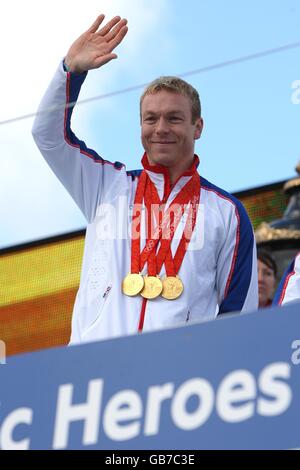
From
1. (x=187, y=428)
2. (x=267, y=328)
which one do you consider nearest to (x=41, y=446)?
(x=187, y=428)

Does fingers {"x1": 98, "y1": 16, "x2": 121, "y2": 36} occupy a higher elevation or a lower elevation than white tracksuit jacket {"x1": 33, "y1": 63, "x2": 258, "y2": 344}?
higher

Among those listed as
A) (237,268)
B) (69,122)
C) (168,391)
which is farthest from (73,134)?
(168,391)

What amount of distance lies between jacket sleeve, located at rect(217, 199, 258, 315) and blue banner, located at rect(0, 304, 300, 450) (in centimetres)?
93

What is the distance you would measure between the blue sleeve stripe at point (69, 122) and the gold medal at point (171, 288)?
481mm

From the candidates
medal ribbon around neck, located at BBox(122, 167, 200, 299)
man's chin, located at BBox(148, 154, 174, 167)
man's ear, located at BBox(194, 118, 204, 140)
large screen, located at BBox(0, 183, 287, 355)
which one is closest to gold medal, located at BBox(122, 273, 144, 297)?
medal ribbon around neck, located at BBox(122, 167, 200, 299)

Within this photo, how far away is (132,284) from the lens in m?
3.58

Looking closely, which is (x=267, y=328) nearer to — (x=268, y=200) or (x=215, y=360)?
(x=215, y=360)

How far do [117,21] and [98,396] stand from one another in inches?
57.3

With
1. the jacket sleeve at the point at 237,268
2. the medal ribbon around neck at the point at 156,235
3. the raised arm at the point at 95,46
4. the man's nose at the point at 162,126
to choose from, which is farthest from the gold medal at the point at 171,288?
the raised arm at the point at 95,46

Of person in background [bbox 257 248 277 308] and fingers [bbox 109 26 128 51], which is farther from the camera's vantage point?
person in background [bbox 257 248 277 308]

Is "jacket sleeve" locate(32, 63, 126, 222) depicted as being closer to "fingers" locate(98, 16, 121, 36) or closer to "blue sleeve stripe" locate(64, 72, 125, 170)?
"blue sleeve stripe" locate(64, 72, 125, 170)

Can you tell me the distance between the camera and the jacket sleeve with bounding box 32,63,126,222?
3.77 meters

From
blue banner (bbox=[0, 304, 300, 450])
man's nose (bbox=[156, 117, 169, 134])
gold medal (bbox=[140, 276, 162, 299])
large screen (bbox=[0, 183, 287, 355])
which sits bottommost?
blue banner (bbox=[0, 304, 300, 450])
